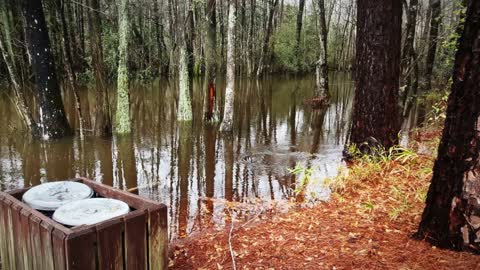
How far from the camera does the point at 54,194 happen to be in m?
3.19

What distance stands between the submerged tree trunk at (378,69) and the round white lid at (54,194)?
465cm

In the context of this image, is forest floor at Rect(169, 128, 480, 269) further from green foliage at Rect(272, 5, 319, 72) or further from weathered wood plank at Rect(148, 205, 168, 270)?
green foliage at Rect(272, 5, 319, 72)

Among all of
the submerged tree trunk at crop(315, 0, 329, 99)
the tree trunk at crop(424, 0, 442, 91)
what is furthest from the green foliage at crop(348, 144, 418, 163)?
the submerged tree trunk at crop(315, 0, 329, 99)

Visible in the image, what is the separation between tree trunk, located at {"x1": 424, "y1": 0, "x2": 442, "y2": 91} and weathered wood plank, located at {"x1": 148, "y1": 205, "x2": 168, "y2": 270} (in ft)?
31.7

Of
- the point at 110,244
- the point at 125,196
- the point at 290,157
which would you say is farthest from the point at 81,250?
the point at 290,157

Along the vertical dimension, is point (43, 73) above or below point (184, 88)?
above

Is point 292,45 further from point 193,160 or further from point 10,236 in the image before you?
point 10,236

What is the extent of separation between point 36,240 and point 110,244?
0.56 metres

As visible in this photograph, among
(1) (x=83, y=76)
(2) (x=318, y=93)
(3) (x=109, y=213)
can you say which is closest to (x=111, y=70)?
(1) (x=83, y=76)

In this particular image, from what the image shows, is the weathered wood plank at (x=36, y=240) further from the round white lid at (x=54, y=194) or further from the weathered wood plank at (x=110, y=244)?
the weathered wood plank at (x=110, y=244)

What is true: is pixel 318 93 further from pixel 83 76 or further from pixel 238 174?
pixel 83 76

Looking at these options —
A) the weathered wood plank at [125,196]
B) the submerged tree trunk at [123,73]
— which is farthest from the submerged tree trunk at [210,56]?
the weathered wood plank at [125,196]

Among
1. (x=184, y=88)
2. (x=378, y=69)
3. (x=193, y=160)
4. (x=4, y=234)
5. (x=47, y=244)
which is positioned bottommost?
(x=193, y=160)

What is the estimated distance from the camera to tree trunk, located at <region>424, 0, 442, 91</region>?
1263 centimetres
